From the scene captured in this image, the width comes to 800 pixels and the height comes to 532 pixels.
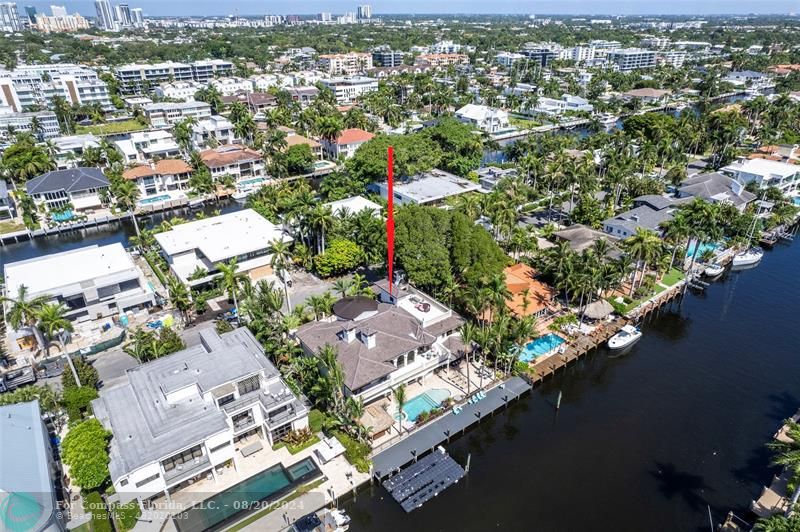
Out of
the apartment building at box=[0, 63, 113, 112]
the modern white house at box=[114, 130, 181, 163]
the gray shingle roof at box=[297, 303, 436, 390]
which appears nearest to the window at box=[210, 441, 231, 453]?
the gray shingle roof at box=[297, 303, 436, 390]

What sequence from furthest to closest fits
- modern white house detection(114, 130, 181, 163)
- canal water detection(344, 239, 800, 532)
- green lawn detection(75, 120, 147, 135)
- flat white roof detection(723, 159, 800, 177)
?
1. green lawn detection(75, 120, 147, 135)
2. modern white house detection(114, 130, 181, 163)
3. flat white roof detection(723, 159, 800, 177)
4. canal water detection(344, 239, 800, 532)

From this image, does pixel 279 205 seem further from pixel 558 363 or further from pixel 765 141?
pixel 765 141

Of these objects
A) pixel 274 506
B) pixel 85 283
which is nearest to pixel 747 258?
pixel 274 506

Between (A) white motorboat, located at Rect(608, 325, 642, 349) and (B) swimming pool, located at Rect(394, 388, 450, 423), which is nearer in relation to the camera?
(B) swimming pool, located at Rect(394, 388, 450, 423)

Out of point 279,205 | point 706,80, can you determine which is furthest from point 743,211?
point 706,80

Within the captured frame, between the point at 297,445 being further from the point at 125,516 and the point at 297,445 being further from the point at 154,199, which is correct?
the point at 154,199

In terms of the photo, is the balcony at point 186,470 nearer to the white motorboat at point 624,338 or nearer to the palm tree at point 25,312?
the palm tree at point 25,312

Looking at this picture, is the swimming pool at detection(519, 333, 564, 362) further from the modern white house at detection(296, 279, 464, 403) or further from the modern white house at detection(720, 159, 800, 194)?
the modern white house at detection(720, 159, 800, 194)
